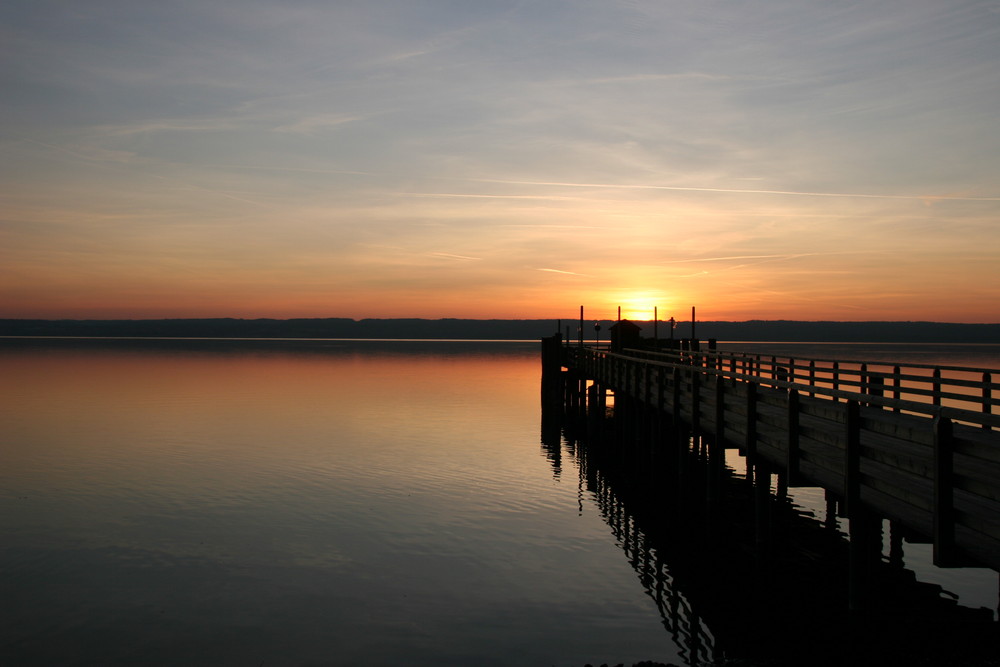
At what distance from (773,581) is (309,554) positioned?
9.37 m

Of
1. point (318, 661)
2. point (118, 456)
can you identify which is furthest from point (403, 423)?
point (318, 661)

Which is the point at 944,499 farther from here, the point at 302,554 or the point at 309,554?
the point at 302,554

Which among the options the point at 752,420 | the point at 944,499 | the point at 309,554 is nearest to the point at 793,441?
the point at 752,420

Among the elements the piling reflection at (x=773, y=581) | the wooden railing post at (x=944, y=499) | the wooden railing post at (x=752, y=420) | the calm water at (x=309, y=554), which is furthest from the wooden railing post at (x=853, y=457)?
the wooden railing post at (x=752, y=420)

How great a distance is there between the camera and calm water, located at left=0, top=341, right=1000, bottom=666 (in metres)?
12.4

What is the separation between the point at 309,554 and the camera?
1698 centimetres

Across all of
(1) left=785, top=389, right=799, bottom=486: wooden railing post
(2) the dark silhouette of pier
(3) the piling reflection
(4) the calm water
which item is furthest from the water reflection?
(1) left=785, top=389, right=799, bottom=486: wooden railing post

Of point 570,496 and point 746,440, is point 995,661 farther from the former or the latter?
point 570,496

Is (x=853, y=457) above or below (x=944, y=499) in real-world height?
above

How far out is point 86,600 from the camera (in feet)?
46.3

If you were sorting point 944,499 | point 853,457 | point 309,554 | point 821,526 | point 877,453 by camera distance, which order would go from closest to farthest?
point 944,499, point 877,453, point 853,457, point 309,554, point 821,526

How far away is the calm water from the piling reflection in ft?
2.19

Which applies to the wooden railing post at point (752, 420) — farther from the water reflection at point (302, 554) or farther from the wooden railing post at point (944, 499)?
the wooden railing post at point (944, 499)

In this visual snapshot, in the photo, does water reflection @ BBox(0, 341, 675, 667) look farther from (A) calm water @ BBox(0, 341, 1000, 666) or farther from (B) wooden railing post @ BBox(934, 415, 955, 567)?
(B) wooden railing post @ BBox(934, 415, 955, 567)
